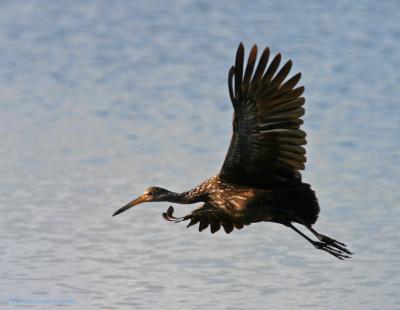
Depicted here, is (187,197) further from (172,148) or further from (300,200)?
(172,148)

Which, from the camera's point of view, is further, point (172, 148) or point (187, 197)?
point (172, 148)

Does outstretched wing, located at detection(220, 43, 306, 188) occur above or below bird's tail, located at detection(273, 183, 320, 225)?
above

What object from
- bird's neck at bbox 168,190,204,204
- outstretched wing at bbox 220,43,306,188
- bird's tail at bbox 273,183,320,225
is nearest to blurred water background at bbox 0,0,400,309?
bird's neck at bbox 168,190,204,204

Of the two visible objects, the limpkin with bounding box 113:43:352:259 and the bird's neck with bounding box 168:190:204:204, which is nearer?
the limpkin with bounding box 113:43:352:259

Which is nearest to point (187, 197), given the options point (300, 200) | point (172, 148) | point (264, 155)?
point (264, 155)

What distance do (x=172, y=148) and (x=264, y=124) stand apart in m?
4.35

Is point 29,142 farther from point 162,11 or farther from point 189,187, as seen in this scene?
point 162,11

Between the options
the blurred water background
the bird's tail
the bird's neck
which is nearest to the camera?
the bird's tail

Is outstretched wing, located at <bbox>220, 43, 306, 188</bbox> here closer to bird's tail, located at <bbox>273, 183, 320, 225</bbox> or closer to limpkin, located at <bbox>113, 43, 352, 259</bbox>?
limpkin, located at <bbox>113, 43, 352, 259</bbox>

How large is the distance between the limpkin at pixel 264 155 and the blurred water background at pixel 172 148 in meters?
0.78

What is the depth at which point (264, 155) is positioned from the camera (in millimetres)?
8797

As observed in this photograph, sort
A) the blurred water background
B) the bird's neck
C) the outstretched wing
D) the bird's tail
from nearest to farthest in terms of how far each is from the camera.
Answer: the outstretched wing → the bird's tail → the bird's neck → the blurred water background

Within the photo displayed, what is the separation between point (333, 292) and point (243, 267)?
0.86 metres

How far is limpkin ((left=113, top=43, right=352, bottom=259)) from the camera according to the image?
8516 mm
